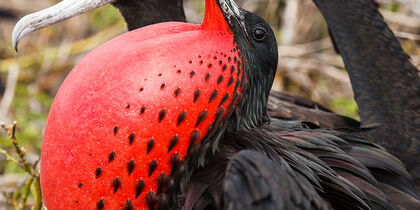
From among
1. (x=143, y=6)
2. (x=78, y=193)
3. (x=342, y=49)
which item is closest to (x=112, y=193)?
(x=78, y=193)

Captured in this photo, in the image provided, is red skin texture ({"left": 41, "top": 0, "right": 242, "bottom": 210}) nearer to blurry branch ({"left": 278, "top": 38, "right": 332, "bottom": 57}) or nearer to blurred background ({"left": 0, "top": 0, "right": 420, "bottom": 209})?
blurred background ({"left": 0, "top": 0, "right": 420, "bottom": 209})

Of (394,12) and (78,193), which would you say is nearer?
(78,193)

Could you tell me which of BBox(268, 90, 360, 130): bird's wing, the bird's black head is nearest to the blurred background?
BBox(268, 90, 360, 130): bird's wing

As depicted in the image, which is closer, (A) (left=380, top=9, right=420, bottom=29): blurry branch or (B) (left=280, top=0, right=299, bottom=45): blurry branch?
(A) (left=380, top=9, right=420, bottom=29): blurry branch

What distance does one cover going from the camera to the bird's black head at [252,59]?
1.22m

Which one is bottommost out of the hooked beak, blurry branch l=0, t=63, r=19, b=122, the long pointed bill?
blurry branch l=0, t=63, r=19, b=122

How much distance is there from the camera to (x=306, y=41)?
11.3 feet

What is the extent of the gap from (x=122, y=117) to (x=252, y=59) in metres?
0.35

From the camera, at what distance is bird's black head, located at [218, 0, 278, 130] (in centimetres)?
122

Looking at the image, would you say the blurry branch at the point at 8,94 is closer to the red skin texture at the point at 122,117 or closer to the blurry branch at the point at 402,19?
the red skin texture at the point at 122,117

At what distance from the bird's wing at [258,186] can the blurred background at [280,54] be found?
1797mm

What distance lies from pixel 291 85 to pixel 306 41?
35cm

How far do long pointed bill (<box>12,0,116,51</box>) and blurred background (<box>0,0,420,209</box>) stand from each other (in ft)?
5.51

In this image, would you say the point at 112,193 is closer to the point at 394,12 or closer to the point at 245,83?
the point at 245,83
